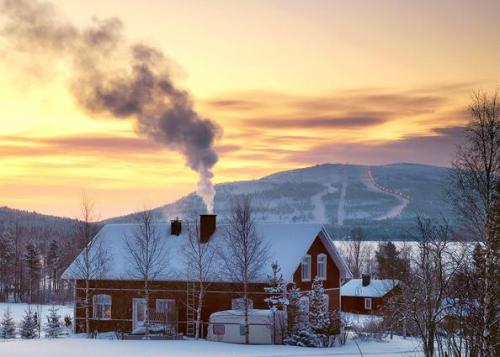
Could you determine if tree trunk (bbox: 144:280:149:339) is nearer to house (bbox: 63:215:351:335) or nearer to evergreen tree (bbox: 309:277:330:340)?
house (bbox: 63:215:351:335)

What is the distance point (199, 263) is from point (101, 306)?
25.3 ft

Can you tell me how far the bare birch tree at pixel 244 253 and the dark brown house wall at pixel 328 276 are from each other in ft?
10.5

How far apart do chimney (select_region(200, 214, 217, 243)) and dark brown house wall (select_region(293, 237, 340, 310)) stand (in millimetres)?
5956

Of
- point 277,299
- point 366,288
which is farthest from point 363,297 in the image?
point 277,299

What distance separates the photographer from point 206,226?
43.3 meters

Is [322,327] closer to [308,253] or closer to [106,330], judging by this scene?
[308,253]

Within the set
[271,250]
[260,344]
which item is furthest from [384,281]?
[260,344]

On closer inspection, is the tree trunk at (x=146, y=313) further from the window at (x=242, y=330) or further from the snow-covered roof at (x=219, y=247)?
the window at (x=242, y=330)

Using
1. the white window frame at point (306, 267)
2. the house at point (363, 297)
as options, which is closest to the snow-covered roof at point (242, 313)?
the white window frame at point (306, 267)

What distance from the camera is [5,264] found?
390ft

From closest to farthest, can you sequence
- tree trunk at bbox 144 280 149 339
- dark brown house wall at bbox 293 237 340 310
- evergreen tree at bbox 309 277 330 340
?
evergreen tree at bbox 309 277 330 340
tree trunk at bbox 144 280 149 339
dark brown house wall at bbox 293 237 340 310

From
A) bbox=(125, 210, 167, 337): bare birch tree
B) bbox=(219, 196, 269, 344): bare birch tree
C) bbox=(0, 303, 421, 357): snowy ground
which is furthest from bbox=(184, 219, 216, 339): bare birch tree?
bbox=(0, 303, 421, 357): snowy ground

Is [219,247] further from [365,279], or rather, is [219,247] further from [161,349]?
[365,279]

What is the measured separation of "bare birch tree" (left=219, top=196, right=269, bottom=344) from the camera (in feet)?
122
